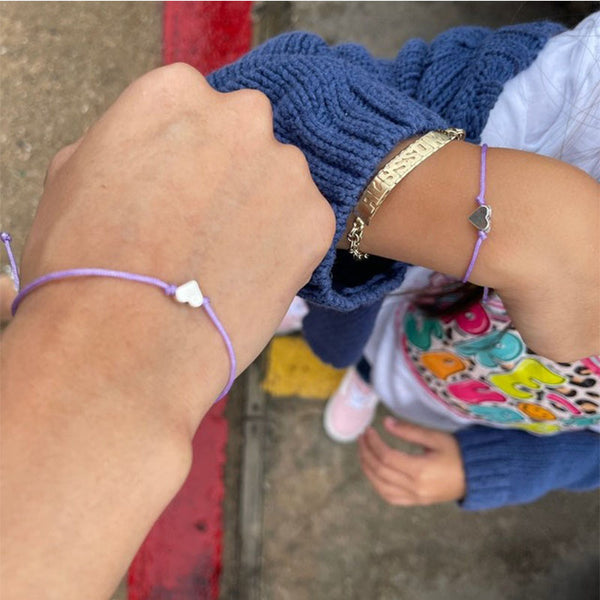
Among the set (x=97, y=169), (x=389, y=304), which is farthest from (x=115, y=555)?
(x=389, y=304)

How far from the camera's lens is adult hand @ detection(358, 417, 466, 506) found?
3.71ft

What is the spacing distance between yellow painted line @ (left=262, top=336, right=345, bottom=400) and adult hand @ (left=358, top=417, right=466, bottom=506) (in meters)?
0.32

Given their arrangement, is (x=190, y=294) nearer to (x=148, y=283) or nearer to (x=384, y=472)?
(x=148, y=283)

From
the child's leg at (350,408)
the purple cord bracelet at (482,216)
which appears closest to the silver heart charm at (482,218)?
the purple cord bracelet at (482,216)

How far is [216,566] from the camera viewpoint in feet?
4.54

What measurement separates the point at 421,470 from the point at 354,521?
0.45 metres

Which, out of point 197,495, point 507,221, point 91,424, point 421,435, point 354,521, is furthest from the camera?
point 354,521

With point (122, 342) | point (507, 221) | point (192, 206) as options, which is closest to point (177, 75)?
point (192, 206)

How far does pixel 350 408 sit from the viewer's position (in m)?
1.46

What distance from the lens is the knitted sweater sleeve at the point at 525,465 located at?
105 centimetres

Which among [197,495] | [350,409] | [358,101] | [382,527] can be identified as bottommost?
[382,527]

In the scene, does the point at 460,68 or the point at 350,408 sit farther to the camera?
the point at 350,408

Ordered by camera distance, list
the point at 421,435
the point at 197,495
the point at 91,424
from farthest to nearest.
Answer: the point at 197,495 → the point at 421,435 → the point at 91,424

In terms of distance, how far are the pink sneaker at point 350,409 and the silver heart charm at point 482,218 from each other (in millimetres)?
854
